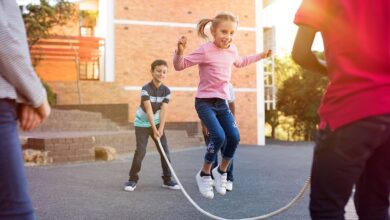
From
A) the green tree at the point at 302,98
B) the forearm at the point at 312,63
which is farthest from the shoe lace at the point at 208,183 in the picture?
the green tree at the point at 302,98

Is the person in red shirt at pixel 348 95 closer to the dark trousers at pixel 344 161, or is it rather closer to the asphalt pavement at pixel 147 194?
the dark trousers at pixel 344 161

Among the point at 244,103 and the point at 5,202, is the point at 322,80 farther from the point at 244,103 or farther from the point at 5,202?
the point at 5,202

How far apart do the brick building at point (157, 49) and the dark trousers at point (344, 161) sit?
15.6 meters

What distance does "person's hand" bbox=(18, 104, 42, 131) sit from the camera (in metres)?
1.58

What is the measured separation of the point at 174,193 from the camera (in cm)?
527

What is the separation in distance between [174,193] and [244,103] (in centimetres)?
1489

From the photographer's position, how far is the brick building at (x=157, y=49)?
1828 cm

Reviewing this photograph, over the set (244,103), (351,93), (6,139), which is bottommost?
(244,103)

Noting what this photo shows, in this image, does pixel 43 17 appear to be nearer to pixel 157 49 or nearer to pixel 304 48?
pixel 157 49

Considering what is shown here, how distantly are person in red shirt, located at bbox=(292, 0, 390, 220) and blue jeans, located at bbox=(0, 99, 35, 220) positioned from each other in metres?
0.85

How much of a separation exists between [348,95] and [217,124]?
3028mm

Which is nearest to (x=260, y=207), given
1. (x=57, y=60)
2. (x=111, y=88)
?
(x=111, y=88)

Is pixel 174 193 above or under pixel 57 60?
under

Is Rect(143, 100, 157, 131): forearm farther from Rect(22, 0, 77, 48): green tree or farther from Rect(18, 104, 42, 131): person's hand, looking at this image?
Rect(22, 0, 77, 48): green tree
